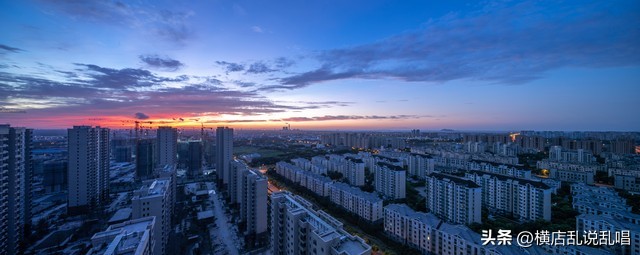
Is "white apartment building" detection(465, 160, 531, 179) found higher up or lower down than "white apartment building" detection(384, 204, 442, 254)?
higher up

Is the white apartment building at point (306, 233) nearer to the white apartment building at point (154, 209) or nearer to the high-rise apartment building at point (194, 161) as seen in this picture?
the white apartment building at point (154, 209)

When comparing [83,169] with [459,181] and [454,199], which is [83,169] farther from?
[459,181]

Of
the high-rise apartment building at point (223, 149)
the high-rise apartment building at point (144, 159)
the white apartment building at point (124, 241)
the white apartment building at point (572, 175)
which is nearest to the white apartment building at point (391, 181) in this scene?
the high-rise apartment building at point (223, 149)

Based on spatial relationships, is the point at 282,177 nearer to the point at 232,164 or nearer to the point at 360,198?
the point at 232,164

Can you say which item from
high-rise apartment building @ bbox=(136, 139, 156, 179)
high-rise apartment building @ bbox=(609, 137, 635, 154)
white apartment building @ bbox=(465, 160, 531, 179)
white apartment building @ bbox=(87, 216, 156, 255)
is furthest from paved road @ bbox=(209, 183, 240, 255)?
high-rise apartment building @ bbox=(609, 137, 635, 154)

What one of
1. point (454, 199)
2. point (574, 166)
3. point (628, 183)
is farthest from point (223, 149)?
point (628, 183)

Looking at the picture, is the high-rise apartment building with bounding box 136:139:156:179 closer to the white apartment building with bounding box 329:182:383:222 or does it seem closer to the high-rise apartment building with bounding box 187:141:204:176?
the high-rise apartment building with bounding box 187:141:204:176
